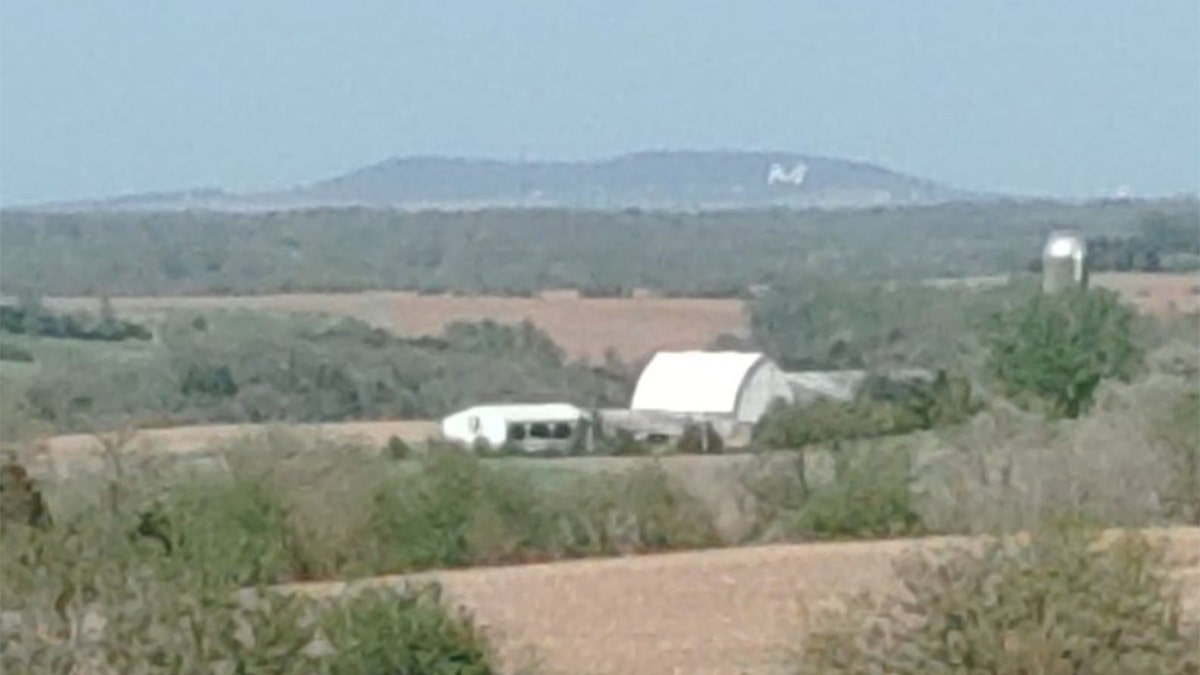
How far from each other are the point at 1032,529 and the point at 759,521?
44.8ft

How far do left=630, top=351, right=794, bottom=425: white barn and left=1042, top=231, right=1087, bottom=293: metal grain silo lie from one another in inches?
189

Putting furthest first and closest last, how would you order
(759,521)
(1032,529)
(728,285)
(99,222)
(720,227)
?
(720,227), (99,222), (728,285), (759,521), (1032,529)

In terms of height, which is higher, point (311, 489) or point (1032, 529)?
point (1032, 529)

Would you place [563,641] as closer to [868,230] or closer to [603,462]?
[603,462]

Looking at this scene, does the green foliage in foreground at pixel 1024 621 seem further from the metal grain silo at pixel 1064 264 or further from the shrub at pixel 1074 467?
the metal grain silo at pixel 1064 264

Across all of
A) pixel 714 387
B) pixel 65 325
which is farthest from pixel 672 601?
pixel 65 325

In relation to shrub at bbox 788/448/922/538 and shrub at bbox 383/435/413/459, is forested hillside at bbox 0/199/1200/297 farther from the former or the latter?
shrub at bbox 788/448/922/538

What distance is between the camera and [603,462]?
34125 mm

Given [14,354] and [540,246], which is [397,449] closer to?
[14,354]

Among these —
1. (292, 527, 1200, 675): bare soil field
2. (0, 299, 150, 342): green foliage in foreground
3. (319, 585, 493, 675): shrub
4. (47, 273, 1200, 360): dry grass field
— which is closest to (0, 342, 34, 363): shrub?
(0, 299, 150, 342): green foliage in foreground

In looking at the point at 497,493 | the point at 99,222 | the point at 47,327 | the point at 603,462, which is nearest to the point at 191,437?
the point at 603,462

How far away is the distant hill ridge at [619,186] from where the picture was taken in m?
120

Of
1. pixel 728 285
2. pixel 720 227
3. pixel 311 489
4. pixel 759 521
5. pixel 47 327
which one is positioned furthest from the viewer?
pixel 720 227

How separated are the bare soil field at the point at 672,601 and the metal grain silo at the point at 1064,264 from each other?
26.3 m
